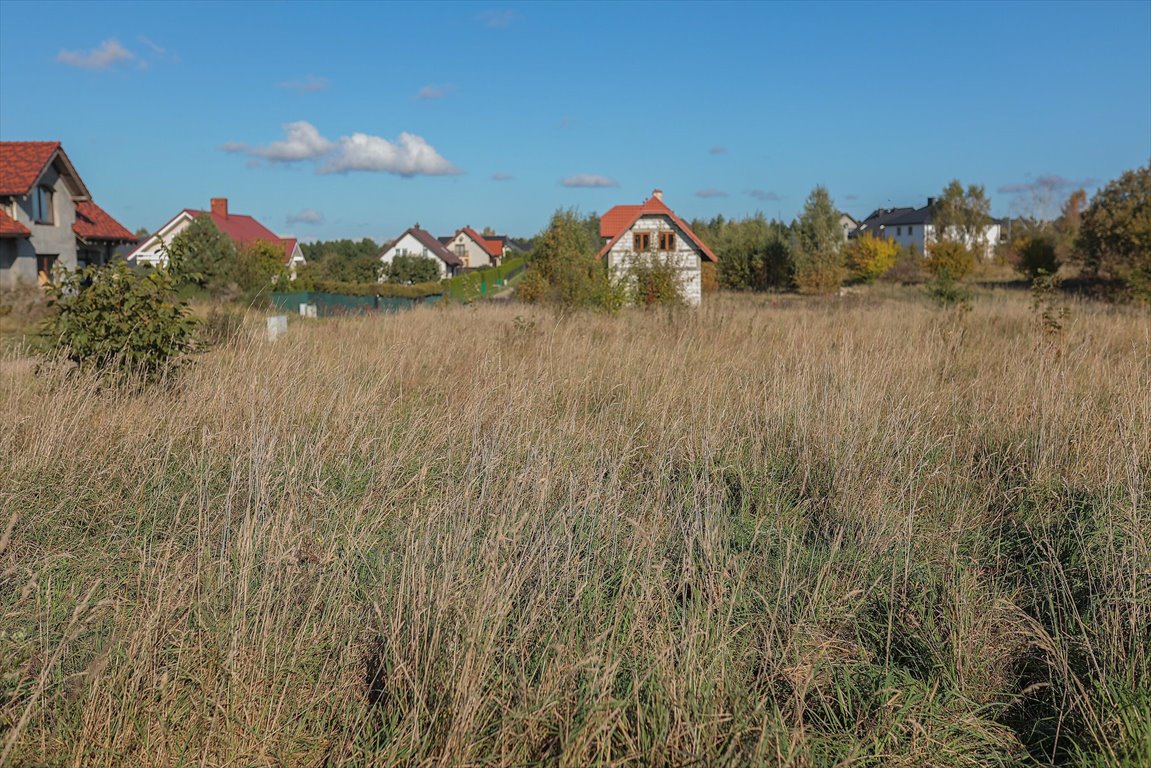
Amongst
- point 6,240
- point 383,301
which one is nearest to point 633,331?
point 383,301

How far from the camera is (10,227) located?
27891 millimetres

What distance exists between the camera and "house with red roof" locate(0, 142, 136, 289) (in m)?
28.6

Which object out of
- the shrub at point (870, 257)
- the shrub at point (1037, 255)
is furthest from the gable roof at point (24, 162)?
the shrub at point (870, 257)

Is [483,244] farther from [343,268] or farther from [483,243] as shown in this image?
[343,268]

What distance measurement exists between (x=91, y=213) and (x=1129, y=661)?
4129 cm

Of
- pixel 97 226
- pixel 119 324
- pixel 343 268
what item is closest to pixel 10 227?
pixel 97 226

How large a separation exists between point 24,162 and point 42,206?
6.12 feet

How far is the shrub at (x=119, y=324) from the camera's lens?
6938mm

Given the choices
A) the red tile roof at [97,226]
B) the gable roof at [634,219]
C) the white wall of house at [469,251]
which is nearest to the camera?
the red tile roof at [97,226]

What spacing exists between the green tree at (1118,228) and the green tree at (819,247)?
13361 mm

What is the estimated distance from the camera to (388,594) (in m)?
3.40

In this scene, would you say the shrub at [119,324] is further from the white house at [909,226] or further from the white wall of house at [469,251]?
the white wall of house at [469,251]

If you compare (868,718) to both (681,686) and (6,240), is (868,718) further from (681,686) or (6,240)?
(6,240)

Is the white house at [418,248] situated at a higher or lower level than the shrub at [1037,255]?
higher
